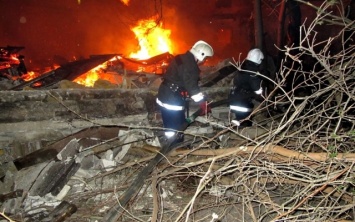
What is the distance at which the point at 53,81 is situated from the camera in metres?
6.50

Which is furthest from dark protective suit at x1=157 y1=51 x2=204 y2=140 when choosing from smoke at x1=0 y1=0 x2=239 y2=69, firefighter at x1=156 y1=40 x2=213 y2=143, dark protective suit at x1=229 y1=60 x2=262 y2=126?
smoke at x1=0 y1=0 x2=239 y2=69

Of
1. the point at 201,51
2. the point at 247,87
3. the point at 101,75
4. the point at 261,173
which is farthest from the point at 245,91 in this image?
the point at 101,75

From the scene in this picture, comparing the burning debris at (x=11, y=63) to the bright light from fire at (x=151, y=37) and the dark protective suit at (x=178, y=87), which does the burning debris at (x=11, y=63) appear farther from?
the bright light from fire at (x=151, y=37)

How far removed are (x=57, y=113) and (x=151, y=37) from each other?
10.5 m

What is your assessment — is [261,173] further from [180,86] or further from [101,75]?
[101,75]

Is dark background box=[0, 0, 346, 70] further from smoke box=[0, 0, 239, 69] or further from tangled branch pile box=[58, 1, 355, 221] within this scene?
tangled branch pile box=[58, 1, 355, 221]

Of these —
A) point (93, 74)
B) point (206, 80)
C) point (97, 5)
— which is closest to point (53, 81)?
point (93, 74)

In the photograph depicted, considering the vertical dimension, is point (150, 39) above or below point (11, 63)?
above

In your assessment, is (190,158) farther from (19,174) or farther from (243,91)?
(19,174)

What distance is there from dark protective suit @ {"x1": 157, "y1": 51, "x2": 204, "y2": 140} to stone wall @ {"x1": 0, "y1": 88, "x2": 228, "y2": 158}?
3.10 ft

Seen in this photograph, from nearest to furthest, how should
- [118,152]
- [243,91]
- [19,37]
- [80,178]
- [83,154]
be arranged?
1. [80,178]
2. [83,154]
3. [118,152]
4. [243,91]
5. [19,37]

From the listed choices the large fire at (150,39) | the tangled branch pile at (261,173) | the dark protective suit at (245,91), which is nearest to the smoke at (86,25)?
the large fire at (150,39)

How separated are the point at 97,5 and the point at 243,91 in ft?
41.9

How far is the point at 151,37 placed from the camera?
15.1 metres
